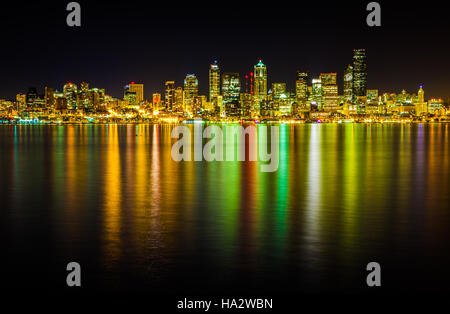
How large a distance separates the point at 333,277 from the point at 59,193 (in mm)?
16017

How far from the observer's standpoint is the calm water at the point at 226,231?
11.4 meters

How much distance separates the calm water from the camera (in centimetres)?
1140

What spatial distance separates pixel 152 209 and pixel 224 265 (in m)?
7.67

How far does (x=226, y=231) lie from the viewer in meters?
15.7

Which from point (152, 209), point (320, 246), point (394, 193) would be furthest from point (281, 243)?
point (394, 193)

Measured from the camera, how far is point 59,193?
2378 centimetres

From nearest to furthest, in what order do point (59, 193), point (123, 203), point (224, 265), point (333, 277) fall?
point (333, 277)
point (224, 265)
point (123, 203)
point (59, 193)

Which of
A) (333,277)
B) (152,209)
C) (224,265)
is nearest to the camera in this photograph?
(333,277)
